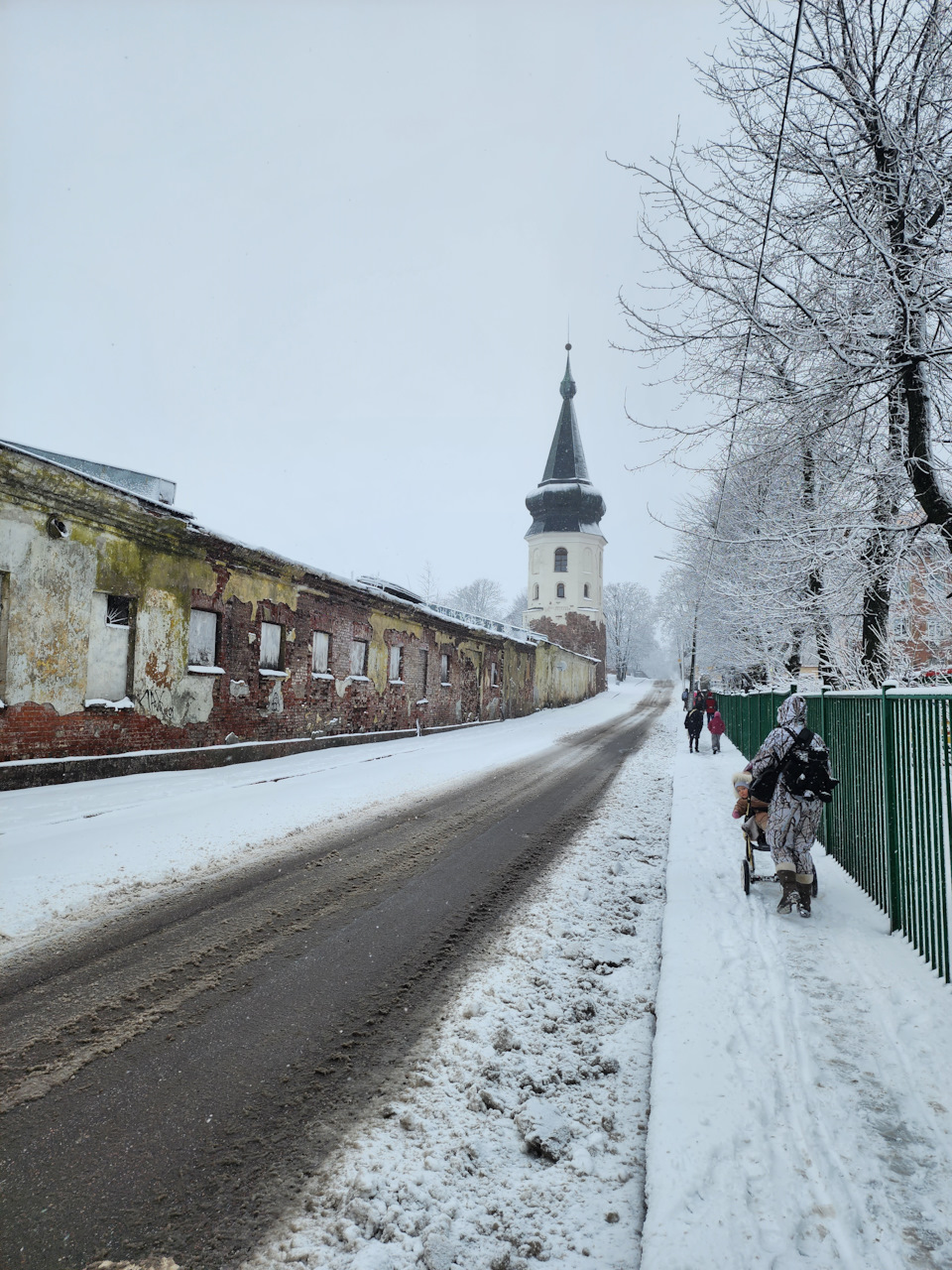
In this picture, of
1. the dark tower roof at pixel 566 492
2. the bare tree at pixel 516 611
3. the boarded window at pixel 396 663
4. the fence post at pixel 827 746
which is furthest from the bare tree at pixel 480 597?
the fence post at pixel 827 746

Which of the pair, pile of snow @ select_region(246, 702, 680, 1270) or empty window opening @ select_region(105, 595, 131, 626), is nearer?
pile of snow @ select_region(246, 702, 680, 1270)

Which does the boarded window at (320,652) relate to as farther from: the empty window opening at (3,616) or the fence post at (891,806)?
the fence post at (891,806)

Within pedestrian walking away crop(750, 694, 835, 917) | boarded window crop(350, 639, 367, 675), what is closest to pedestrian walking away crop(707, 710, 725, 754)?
boarded window crop(350, 639, 367, 675)

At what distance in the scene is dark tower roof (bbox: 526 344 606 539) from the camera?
179ft

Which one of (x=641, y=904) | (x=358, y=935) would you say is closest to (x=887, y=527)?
(x=641, y=904)

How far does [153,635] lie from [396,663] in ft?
29.2

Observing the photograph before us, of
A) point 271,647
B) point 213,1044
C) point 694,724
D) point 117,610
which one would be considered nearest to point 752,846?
point 213,1044

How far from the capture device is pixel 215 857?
6.35 meters

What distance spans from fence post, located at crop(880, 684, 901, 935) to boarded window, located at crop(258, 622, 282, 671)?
1170 centimetres

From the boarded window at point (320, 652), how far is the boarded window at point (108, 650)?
5.08 meters

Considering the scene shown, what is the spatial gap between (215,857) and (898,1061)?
5704 mm

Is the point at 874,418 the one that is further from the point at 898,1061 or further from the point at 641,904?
the point at 898,1061

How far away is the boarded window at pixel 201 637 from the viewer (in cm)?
1195

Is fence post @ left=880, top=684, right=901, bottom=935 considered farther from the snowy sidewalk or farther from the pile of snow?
the pile of snow
